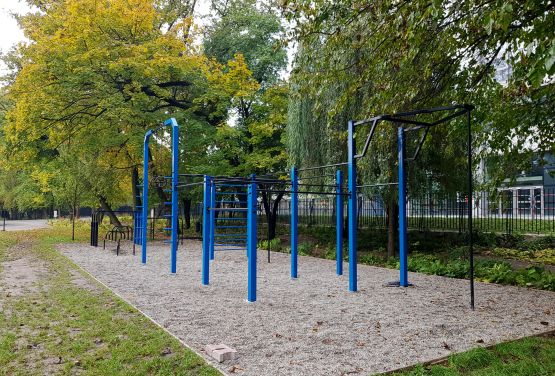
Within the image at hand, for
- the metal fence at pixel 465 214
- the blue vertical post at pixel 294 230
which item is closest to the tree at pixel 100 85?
the metal fence at pixel 465 214

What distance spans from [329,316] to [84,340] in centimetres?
282

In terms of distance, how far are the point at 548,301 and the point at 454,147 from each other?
200 inches

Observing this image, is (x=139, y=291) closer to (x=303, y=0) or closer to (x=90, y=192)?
(x=303, y=0)

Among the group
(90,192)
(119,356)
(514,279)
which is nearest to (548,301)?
(514,279)

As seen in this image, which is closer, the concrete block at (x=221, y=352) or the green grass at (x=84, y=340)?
the green grass at (x=84, y=340)

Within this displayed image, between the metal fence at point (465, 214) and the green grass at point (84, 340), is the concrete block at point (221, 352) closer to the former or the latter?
the green grass at point (84, 340)

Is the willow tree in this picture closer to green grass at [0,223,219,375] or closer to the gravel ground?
the gravel ground

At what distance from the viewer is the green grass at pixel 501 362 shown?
3697 mm

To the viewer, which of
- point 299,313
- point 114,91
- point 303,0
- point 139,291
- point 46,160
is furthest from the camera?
point 46,160

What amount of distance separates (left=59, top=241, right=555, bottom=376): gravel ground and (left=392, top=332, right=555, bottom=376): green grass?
192 mm

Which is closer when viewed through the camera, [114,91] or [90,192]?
[114,91]

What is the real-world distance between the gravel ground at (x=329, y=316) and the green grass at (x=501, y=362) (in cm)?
19

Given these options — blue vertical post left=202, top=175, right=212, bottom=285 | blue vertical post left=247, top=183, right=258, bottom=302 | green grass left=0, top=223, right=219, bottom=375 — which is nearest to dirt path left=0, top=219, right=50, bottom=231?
blue vertical post left=202, top=175, right=212, bottom=285

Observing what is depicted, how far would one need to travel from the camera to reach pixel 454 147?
1088 centimetres
